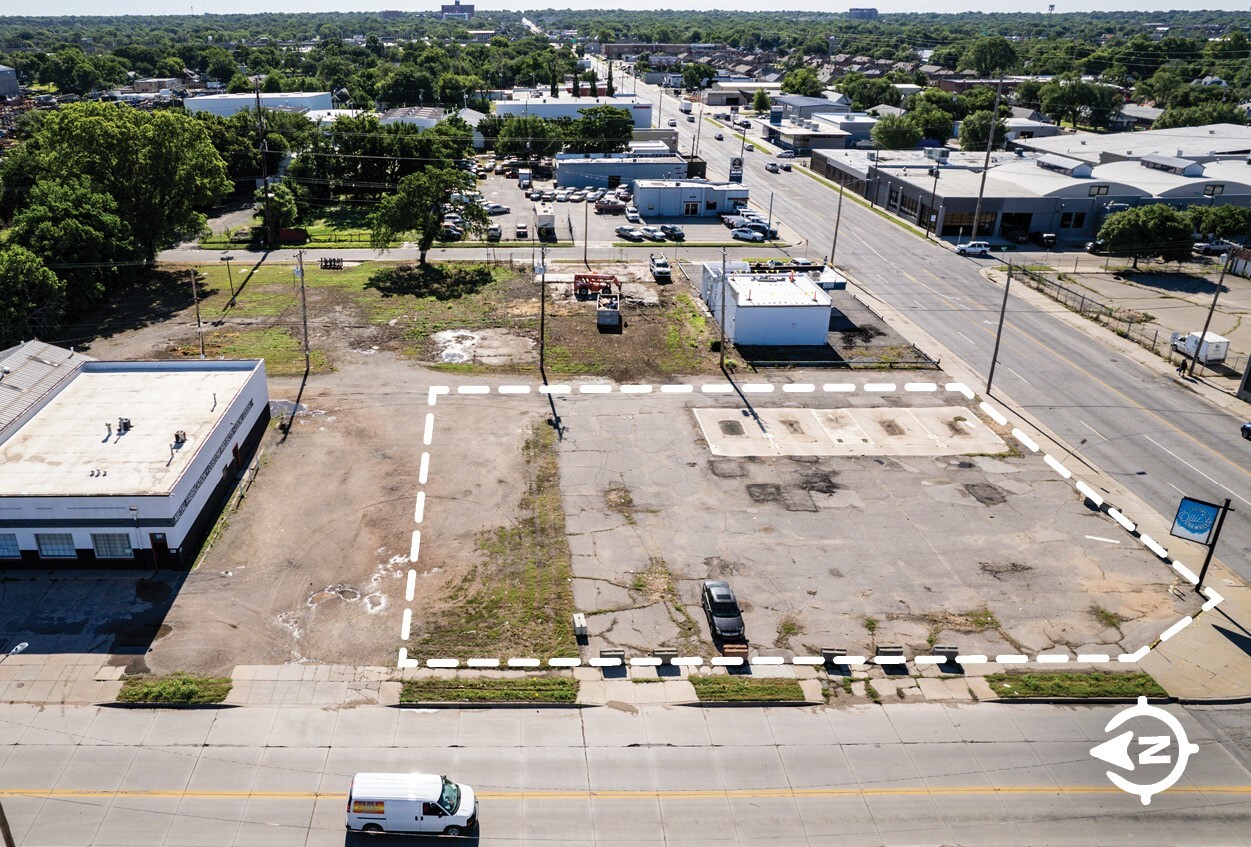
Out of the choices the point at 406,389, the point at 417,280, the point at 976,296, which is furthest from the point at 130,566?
the point at 976,296

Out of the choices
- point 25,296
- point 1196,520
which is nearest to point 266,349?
point 25,296

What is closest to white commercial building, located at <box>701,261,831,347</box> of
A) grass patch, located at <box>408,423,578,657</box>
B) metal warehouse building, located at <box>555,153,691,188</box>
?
grass patch, located at <box>408,423,578,657</box>

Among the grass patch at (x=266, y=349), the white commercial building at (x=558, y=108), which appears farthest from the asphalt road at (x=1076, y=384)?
the white commercial building at (x=558, y=108)

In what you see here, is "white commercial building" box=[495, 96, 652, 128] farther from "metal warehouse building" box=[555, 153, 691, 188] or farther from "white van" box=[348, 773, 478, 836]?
"white van" box=[348, 773, 478, 836]

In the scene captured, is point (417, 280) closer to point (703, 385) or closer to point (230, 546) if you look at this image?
point (703, 385)

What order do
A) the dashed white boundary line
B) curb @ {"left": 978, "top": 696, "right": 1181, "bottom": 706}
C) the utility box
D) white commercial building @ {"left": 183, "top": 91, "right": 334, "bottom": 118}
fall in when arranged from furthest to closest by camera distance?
white commercial building @ {"left": 183, "top": 91, "right": 334, "bottom": 118} → the utility box → the dashed white boundary line → curb @ {"left": 978, "top": 696, "right": 1181, "bottom": 706}

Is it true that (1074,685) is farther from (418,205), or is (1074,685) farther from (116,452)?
(418,205)

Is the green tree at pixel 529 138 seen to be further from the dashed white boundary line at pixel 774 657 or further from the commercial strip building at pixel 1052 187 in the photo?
the dashed white boundary line at pixel 774 657
